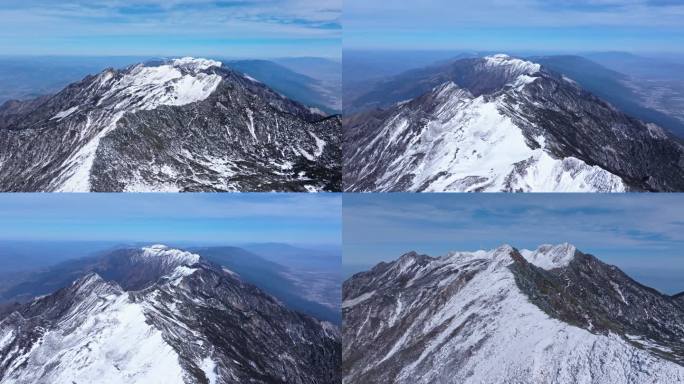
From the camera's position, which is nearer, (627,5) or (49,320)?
(49,320)

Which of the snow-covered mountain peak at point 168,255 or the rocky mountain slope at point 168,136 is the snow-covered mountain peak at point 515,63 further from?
the snow-covered mountain peak at point 168,255

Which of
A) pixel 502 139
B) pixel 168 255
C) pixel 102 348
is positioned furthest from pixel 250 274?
pixel 502 139

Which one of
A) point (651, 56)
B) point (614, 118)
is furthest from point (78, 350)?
point (651, 56)

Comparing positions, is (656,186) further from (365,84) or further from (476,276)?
(365,84)

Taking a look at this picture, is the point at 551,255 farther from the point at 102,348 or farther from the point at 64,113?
the point at 64,113

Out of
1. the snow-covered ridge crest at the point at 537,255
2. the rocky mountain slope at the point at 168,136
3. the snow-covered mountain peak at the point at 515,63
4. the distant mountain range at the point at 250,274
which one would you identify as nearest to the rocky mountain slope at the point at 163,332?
the distant mountain range at the point at 250,274

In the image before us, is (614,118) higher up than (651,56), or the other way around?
(651,56)
